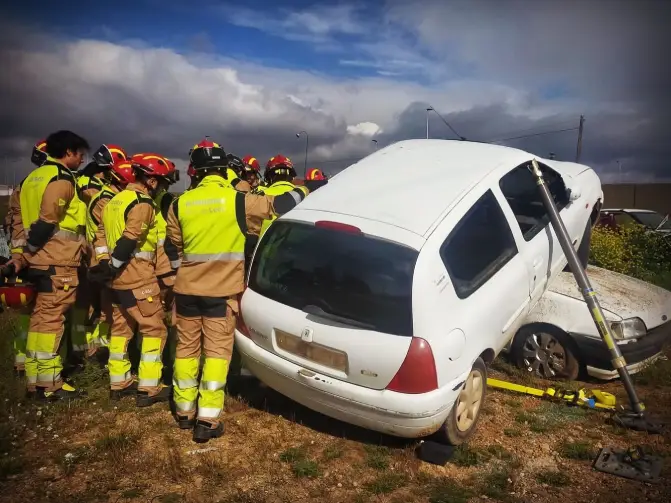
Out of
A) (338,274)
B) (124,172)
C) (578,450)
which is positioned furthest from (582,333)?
(124,172)

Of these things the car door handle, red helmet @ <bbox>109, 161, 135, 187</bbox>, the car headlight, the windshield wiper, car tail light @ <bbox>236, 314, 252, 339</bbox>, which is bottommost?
the car headlight

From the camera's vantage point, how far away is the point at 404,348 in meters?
3.02

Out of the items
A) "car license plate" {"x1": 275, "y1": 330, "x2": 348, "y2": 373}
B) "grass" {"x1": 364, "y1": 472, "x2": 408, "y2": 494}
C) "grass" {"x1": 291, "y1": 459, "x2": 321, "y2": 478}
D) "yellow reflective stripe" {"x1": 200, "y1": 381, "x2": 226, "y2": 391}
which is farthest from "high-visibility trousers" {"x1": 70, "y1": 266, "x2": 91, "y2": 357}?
"grass" {"x1": 364, "y1": 472, "x2": 408, "y2": 494}

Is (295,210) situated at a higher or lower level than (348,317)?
higher

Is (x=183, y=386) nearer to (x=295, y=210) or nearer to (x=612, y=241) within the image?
(x=295, y=210)

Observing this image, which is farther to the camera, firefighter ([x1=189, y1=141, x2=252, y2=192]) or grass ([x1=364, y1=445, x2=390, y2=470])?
firefighter ([x1=189, y1=141, x2=252, y2=192])

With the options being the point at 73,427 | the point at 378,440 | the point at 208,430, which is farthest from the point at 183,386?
the point at 378,440

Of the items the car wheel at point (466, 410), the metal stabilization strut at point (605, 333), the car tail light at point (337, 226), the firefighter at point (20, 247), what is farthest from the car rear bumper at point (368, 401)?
the firefighter at point (20, 247)

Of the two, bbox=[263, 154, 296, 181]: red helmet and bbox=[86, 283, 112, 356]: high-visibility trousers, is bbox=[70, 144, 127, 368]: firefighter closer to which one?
bbox=[86, 283, 112, 356]: high-visibility trousers

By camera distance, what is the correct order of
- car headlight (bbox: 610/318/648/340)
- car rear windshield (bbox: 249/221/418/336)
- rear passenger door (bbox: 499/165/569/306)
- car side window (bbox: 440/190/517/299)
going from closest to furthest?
car rear windshield (bbox: 249/221/418/336), car side window (bbox: 440/190/517/299), rear passenger door (bbox: 499/165/569/306), car headlight (bbox: 610/318/648/340)

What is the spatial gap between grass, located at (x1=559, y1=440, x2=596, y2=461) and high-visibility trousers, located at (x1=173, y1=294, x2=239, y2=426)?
2.54 meters

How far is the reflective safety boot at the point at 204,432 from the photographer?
12.1 ft

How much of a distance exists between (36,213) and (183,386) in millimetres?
1986

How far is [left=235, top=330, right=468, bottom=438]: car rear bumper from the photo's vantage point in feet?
10.1
